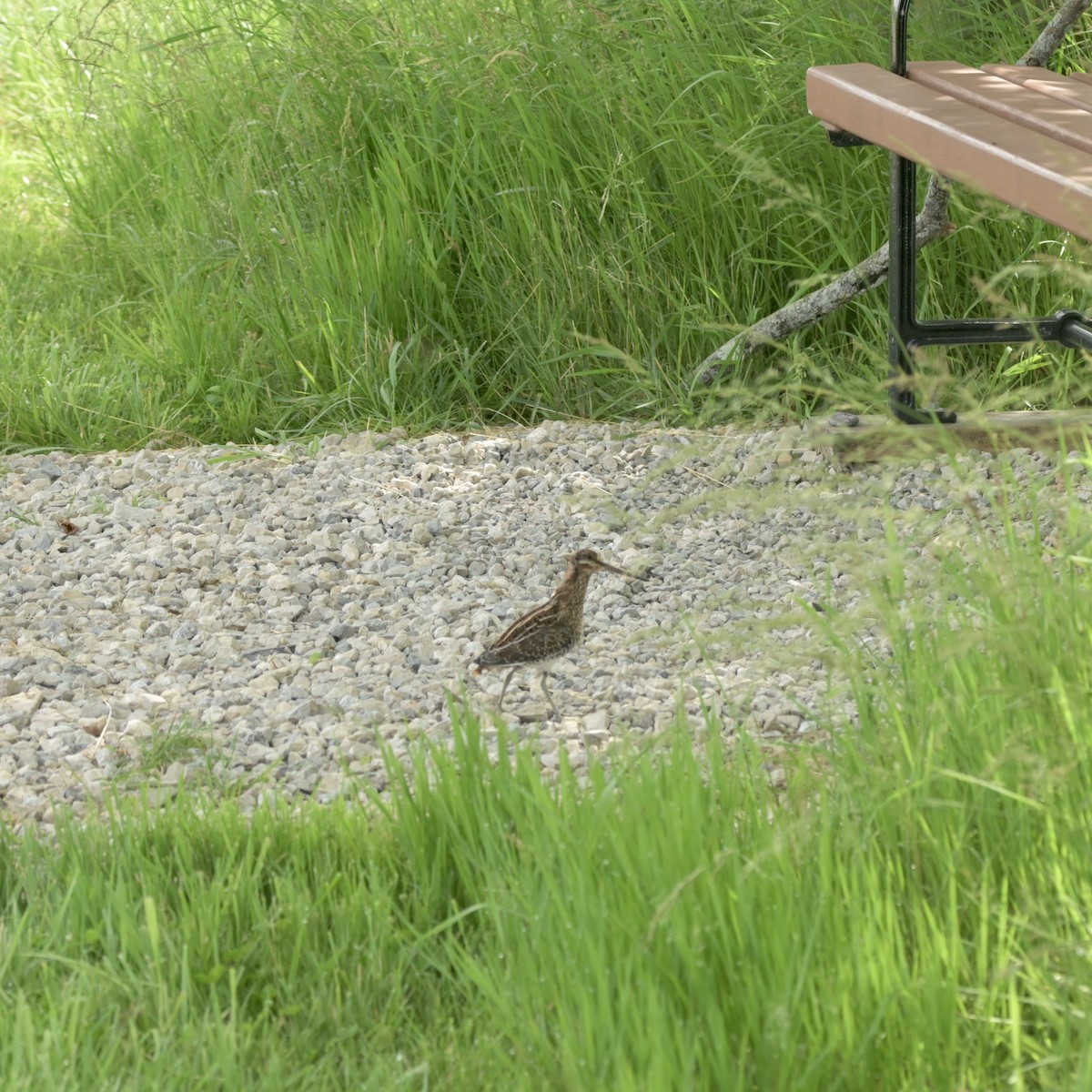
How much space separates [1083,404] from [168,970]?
12.9 feet

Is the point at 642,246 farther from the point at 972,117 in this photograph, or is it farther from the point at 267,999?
the point at 267,999

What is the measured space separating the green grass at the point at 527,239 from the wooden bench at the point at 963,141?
0.48 metres

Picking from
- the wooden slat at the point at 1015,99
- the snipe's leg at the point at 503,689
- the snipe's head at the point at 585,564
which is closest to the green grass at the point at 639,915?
the snipe's leg at the point at 503,689

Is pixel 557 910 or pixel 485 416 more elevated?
pixel 557 910

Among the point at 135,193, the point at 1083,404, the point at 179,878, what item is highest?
the point at 135,193

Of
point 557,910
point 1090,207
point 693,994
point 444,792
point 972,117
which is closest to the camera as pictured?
point 693,994

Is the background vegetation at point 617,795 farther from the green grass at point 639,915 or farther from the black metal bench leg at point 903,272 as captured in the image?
the black metal bench leg at point 903,272

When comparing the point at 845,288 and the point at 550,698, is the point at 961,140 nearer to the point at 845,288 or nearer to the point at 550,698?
the point at 550,698

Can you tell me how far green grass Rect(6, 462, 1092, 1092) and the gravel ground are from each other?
19 cm

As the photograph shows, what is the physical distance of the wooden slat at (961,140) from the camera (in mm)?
2893

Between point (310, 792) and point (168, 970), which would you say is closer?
point (168, 970)

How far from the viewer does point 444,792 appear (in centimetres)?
251

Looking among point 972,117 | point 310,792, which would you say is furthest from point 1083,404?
point 310,792

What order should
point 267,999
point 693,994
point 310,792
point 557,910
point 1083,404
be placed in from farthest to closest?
1. point 1083,404
2. point 310,792
3. point 267,999
4. point 557,910
5. point 693,994
